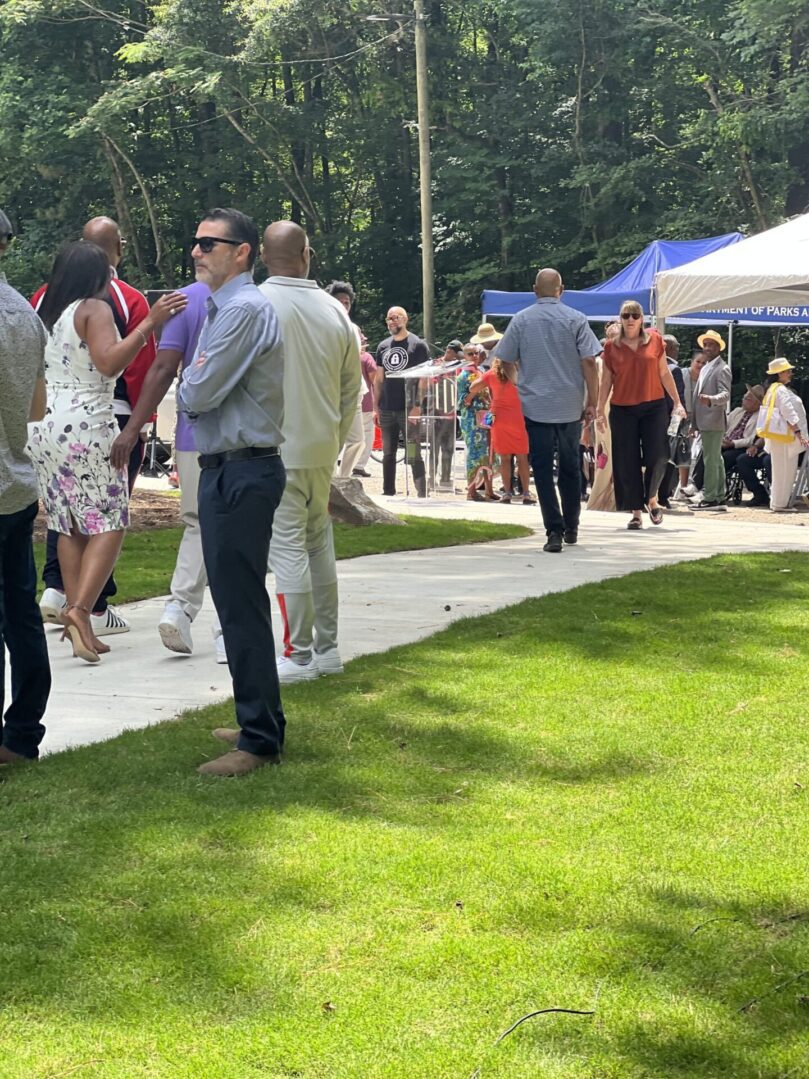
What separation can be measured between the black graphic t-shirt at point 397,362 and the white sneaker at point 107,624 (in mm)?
9890

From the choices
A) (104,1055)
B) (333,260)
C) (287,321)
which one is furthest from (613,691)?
(333,260)

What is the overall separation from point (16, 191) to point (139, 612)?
3835 cm

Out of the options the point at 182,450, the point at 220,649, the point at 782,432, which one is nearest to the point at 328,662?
→ the point at 220,649

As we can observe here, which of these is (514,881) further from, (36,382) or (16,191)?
(16,191)

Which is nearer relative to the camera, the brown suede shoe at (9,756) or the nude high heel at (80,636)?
the brown suede shoe at (9,756)

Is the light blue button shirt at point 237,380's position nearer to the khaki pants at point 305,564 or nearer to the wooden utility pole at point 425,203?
the khaki pants at point 305,564

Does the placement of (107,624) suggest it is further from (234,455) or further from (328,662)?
(234,455)

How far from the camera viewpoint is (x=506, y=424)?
16.7m

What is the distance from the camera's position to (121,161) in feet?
142

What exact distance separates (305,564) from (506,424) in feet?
33.8

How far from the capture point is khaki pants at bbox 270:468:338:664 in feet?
21.5

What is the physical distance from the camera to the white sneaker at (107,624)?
807 centimetres

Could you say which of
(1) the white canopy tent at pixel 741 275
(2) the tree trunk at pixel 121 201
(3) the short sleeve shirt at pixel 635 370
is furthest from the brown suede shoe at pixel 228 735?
(2) the tree trunk at pixel 121 201

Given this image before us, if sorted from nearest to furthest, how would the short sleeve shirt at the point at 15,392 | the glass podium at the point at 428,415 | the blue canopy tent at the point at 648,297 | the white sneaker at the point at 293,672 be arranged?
1. the short sleeve shirt at the point at 15,392
2. the white sneaker at the point at 293,672
3. the glass podium at the point at 428,415
4. the blue canopy tent at the point at 648,297
